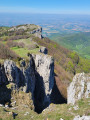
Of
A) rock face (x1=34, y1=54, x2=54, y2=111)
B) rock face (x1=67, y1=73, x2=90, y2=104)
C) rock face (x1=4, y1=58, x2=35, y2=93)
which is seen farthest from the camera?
rock face (x1=34, y1=54, x2=54, y2=111)

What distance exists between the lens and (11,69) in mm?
18844

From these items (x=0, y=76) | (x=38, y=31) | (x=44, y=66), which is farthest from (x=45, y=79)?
(x=38, y=31)

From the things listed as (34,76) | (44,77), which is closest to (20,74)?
(34,76)

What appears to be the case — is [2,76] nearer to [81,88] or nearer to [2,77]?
[2,77]

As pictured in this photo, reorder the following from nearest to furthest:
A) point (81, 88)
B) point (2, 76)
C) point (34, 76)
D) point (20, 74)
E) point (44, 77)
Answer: point (2, 76) < point (20, 74) < point (81, 88) < point (34, 76) < point (44, 77)

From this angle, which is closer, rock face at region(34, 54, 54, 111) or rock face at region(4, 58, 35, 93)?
rock face at region(4, 58, 35, 93)

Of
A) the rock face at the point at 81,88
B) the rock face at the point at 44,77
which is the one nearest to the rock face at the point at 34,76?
the rock face at the point at 44,77

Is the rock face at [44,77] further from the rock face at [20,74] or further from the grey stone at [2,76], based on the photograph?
the grey stone at [2,76]

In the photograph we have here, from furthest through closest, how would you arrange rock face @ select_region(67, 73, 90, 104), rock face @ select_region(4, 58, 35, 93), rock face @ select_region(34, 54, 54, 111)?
rock face @ select_region(34, 54, 54, 111) < rock face @ select_region(67, 73, 90, 104) < rock face @ select_region(4, 58, 35, 93)

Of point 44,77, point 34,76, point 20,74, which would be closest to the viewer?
point 20,74

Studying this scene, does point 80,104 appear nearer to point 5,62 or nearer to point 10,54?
point 5,62

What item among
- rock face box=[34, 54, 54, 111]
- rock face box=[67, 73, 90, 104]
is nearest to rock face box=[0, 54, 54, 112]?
rock face box=[34, 54, 54, 111]

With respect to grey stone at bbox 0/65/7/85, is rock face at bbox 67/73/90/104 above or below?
below

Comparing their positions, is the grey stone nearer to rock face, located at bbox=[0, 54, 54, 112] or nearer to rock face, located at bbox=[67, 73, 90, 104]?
rock face, located at bbox=[0, 54, 54, 112]
